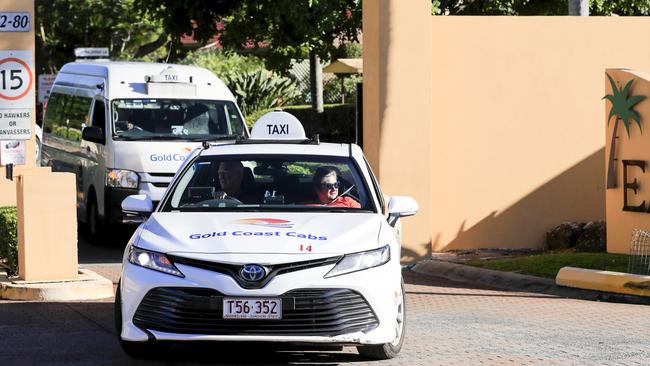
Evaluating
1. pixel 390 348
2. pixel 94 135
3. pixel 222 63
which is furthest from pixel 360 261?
pixel 222 63

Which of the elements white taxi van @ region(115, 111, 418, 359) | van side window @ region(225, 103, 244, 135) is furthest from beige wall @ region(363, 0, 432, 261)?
white taxi van @ region(115, 111, 418, 359)

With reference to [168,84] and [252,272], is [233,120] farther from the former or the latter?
[252,272]

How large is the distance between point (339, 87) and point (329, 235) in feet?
137

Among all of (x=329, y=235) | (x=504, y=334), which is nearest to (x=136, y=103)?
(x=504, y=334)

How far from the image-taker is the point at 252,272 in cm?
904

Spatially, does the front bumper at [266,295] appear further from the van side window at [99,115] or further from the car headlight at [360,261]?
the van side window at [99,115]

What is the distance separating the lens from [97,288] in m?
13.3

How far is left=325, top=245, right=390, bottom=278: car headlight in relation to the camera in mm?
9172

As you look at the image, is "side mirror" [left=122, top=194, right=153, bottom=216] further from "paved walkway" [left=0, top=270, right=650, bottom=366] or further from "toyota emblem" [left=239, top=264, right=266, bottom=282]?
"toyota emblem" [left=239, top=264, right=266, bottom=282]

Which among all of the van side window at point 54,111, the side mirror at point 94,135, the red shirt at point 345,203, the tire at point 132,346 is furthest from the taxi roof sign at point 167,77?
the tire at point 132,346

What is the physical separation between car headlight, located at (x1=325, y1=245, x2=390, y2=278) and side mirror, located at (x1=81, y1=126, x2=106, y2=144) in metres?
9.46

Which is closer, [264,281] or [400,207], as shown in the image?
[264,281]

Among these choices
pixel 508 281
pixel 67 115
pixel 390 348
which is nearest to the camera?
pixel 390 348

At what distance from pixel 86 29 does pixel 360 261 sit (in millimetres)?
40551
